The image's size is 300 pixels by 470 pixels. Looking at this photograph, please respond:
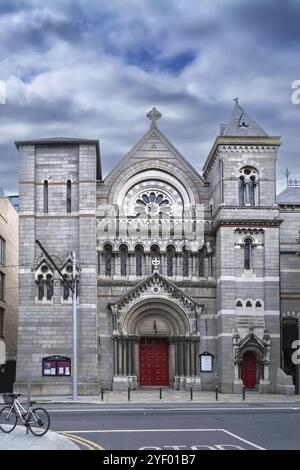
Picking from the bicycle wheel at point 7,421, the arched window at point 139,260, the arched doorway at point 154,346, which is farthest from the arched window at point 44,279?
the bicycle wheel at point 7,421

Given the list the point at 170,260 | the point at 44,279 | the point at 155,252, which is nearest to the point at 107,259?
the point at 155,252

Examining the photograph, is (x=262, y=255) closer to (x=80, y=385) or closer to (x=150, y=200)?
(x=150, y=200)

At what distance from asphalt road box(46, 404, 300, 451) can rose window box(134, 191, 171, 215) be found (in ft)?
61.6

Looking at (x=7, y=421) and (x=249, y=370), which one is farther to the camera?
(x=249, y=370)

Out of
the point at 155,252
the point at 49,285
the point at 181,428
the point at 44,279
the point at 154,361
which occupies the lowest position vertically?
the point at 181,428

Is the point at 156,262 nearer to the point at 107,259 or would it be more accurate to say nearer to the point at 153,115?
the point at 107,259

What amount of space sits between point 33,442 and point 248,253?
30114mm

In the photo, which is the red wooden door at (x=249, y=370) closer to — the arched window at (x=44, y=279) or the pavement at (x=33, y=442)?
the arched window at (x=44, y=279)

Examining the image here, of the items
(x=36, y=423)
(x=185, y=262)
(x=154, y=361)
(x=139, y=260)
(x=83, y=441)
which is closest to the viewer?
(x=83, y=441)

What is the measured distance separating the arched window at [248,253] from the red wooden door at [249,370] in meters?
5.31

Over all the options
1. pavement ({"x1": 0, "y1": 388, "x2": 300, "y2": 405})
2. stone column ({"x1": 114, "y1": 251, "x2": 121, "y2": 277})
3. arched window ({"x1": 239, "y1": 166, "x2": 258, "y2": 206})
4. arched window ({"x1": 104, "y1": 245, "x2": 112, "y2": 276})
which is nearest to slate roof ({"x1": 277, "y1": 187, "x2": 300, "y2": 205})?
arched window ({"x1": 239, "y1": 166, "x2": 258, "y2": 206})

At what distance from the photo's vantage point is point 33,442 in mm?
19281

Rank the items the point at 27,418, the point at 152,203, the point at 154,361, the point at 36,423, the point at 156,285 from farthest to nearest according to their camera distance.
→ the point at 152,203
the point at 154,361
the point at 156,285
the point at 36,423
the point at 27,418

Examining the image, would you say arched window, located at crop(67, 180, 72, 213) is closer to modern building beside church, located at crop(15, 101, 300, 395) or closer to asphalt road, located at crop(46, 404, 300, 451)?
modern building beside church, located at crop(15, 101, 300, 395)
